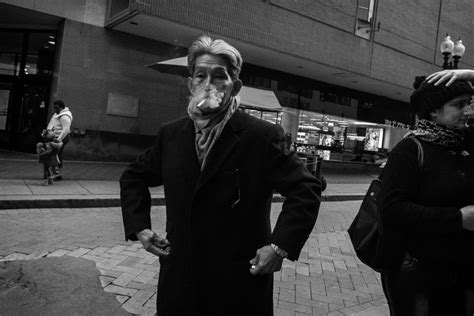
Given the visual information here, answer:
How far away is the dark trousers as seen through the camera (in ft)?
6.70

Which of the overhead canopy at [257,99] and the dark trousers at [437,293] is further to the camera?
the overhead canopy at [257,99]

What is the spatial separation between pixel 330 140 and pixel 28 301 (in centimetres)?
1748

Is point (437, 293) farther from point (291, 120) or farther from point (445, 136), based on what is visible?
point (291, 120)

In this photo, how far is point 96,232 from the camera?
5926 millimetres

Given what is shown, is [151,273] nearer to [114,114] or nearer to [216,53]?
[216,53]

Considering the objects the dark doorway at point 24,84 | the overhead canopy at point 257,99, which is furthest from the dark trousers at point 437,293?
the dark doorway at point 24,84

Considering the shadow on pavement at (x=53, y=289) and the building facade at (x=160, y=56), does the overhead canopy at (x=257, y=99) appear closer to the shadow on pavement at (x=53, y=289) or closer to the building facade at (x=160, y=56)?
the building facade at (x=160, y=56)

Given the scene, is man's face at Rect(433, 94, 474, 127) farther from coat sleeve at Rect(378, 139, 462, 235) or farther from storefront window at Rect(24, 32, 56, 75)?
storefront window at Rect(24, 32, 56, 75)

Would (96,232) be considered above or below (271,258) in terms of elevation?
below

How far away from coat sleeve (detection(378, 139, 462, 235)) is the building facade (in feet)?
33.9

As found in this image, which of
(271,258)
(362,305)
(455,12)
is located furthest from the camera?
(455,12)

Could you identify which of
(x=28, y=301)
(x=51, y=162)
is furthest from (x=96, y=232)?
(x=51, y=162)

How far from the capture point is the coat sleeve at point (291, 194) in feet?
5.92

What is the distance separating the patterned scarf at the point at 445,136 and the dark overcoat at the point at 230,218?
683 mm
